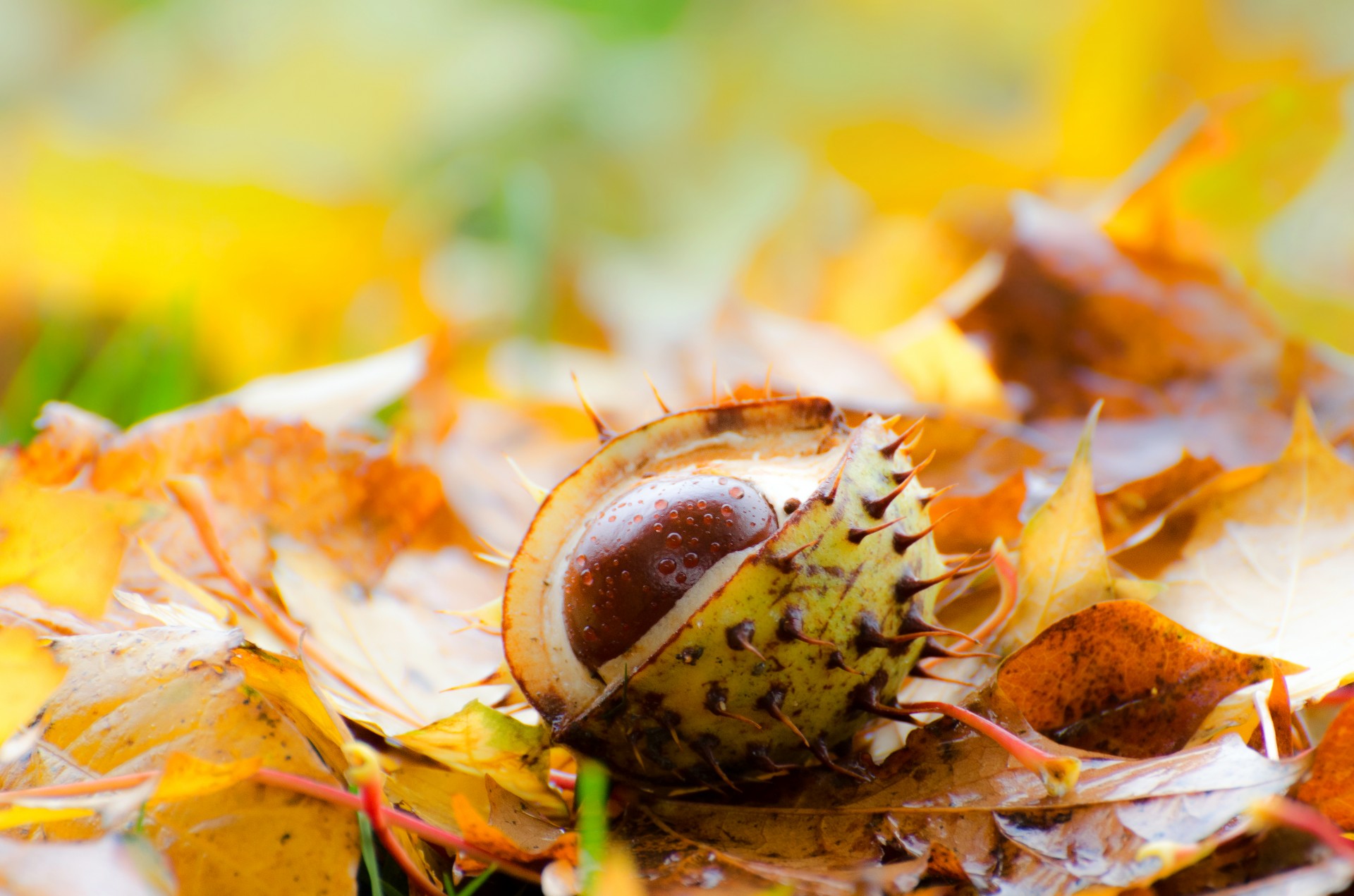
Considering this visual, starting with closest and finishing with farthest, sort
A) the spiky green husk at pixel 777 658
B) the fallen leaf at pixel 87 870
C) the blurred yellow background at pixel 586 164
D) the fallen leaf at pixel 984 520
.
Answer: the fallen leaf at pixel 87 870 → the spiky green husk at pixel 777 658 → the fallen leaf at pixel 984 520 → the blurred yellow background at pixel 586 164

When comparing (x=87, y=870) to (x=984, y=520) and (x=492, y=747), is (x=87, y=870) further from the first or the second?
(x=984, y=520)

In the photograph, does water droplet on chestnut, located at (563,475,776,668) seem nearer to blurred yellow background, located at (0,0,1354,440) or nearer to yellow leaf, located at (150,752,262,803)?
yellow leaf, located at (150,752,262,803)

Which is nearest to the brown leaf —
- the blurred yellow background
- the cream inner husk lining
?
the cream inner husk lining

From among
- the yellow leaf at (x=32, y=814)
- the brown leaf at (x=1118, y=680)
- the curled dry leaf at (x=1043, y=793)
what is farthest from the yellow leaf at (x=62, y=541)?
the brown leaf at (x=1118, y=680)

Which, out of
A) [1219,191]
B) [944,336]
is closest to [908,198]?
[1219,191]

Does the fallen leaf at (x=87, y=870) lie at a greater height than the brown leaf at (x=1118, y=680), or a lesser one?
greater

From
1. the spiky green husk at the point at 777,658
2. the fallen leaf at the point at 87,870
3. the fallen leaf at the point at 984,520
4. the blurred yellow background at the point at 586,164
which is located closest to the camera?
the fallen leaf at the point at 87,870

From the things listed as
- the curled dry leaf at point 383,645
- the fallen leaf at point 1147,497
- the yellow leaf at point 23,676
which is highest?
the yellow leaf at point 23,676

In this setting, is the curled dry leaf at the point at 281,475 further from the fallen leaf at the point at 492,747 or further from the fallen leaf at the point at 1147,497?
the fallen leaf at the point at 1147,497

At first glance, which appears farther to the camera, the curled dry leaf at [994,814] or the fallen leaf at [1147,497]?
the fallen leaf at [1147,497]
